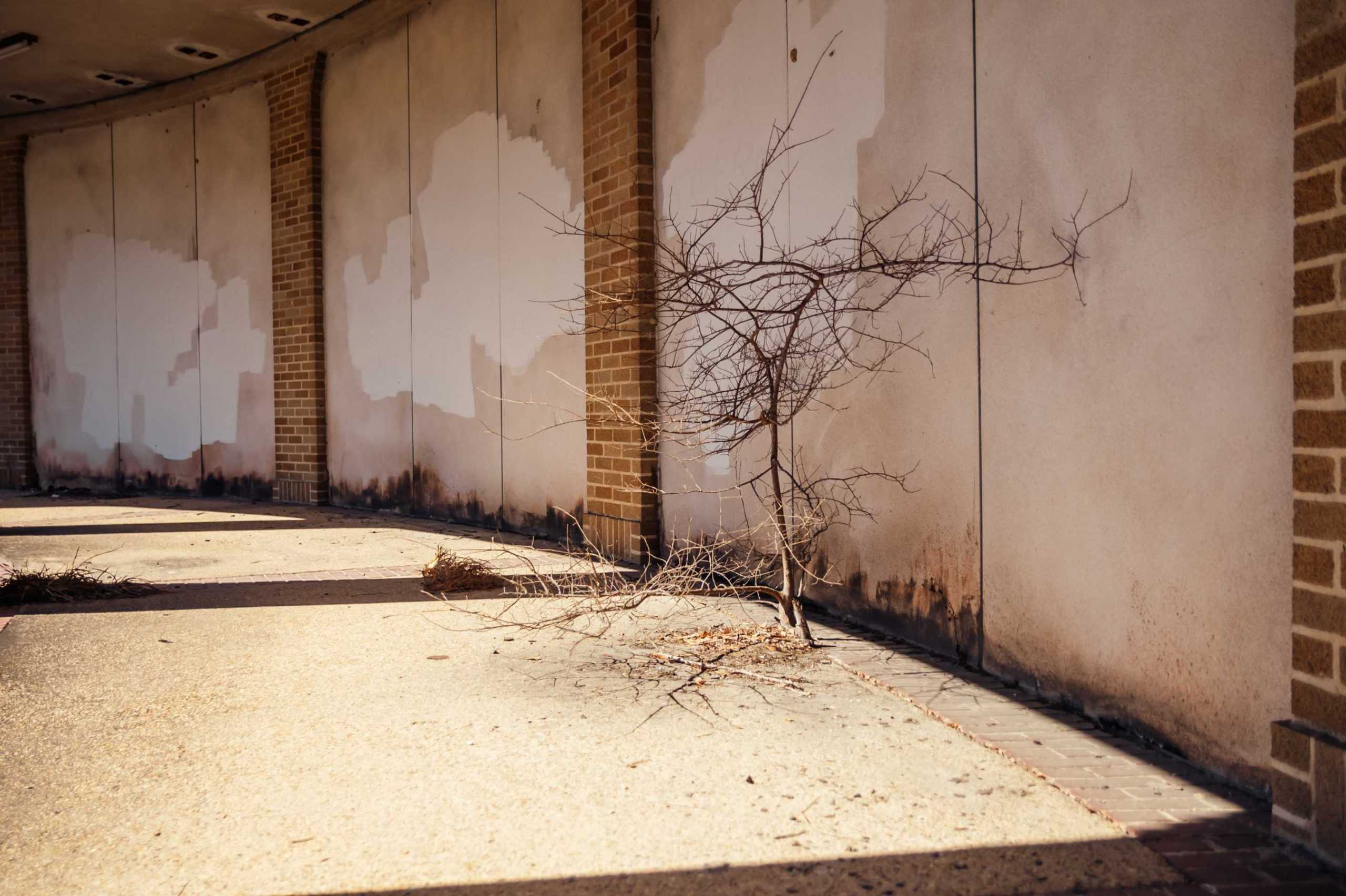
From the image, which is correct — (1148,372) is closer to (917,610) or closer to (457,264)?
(917,610)

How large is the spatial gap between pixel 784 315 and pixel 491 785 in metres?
2.71

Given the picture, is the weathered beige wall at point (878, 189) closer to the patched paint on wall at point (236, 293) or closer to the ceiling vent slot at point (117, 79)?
the patched paint on wall at point (236, 293)

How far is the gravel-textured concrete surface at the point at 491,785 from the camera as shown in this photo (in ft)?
7.89

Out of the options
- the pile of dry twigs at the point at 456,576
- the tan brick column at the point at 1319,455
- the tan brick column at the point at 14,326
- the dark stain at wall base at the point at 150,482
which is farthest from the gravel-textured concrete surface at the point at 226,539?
the tan brick column at the point at 1319,455

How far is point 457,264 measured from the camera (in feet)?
28.3

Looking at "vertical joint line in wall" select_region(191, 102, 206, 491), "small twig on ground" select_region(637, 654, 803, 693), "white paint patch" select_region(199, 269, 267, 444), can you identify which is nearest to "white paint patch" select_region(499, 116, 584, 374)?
"small twig on ground" select_region(637, 654, 803, 693)

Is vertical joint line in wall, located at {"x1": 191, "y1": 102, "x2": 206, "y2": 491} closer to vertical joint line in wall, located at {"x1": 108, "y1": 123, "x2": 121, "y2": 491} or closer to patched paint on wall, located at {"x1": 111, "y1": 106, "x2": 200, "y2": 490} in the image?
patched paint on wall, located at {"x1": 111, "y1": 106, "x2": 200, "y2": 490}

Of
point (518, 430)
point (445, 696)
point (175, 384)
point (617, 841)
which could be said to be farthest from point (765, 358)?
point (175, 384)

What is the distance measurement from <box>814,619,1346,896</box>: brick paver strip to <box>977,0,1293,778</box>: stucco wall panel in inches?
4.4

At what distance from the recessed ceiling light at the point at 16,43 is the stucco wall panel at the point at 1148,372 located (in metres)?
9.63

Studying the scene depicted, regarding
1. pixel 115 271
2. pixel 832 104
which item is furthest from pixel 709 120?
pixel 115 271

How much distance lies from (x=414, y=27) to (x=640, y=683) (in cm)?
706

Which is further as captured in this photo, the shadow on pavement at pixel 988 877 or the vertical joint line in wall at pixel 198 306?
the vertical joint line in wall at pixel 198 306

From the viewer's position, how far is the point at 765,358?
13.9ft
